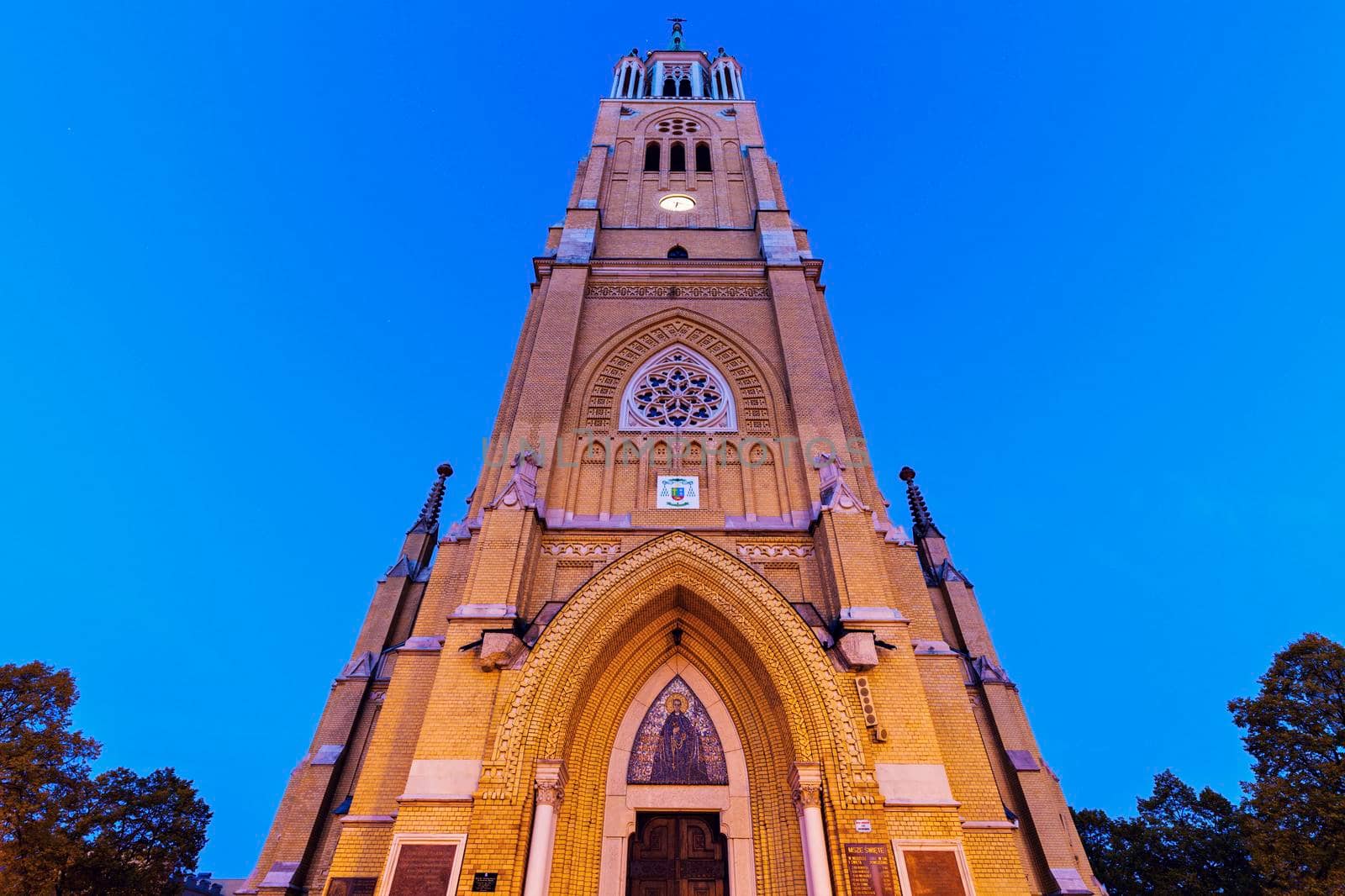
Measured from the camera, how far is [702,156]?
22953 millimetres

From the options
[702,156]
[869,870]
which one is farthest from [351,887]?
[702,156]

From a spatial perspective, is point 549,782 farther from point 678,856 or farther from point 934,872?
point 934,872

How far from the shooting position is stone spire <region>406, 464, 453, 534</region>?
17.9 m

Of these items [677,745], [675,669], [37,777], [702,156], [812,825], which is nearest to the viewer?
[812,825]

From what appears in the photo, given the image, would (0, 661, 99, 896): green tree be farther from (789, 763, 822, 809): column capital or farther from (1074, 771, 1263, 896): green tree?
(1074, 771, 1263, 896): green tree

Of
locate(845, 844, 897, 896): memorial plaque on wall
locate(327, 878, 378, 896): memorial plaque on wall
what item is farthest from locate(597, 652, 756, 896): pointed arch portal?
locate(327, 878, 378, 896): memorial plaque on wall

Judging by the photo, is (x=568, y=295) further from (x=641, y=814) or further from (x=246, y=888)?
(x=246, y=888)

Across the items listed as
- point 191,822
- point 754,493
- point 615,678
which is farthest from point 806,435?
point 191,822

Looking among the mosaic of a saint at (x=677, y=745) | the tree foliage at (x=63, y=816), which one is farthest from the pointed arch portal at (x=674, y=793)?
the tree foliage at (x=63, y=816)

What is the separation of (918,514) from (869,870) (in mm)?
10791

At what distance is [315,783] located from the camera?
40.6 feet

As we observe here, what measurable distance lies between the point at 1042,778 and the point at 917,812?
5855 millimetres

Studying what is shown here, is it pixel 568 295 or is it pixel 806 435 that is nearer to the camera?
pixel 806 435

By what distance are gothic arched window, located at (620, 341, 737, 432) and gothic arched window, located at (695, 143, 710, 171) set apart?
968cm
